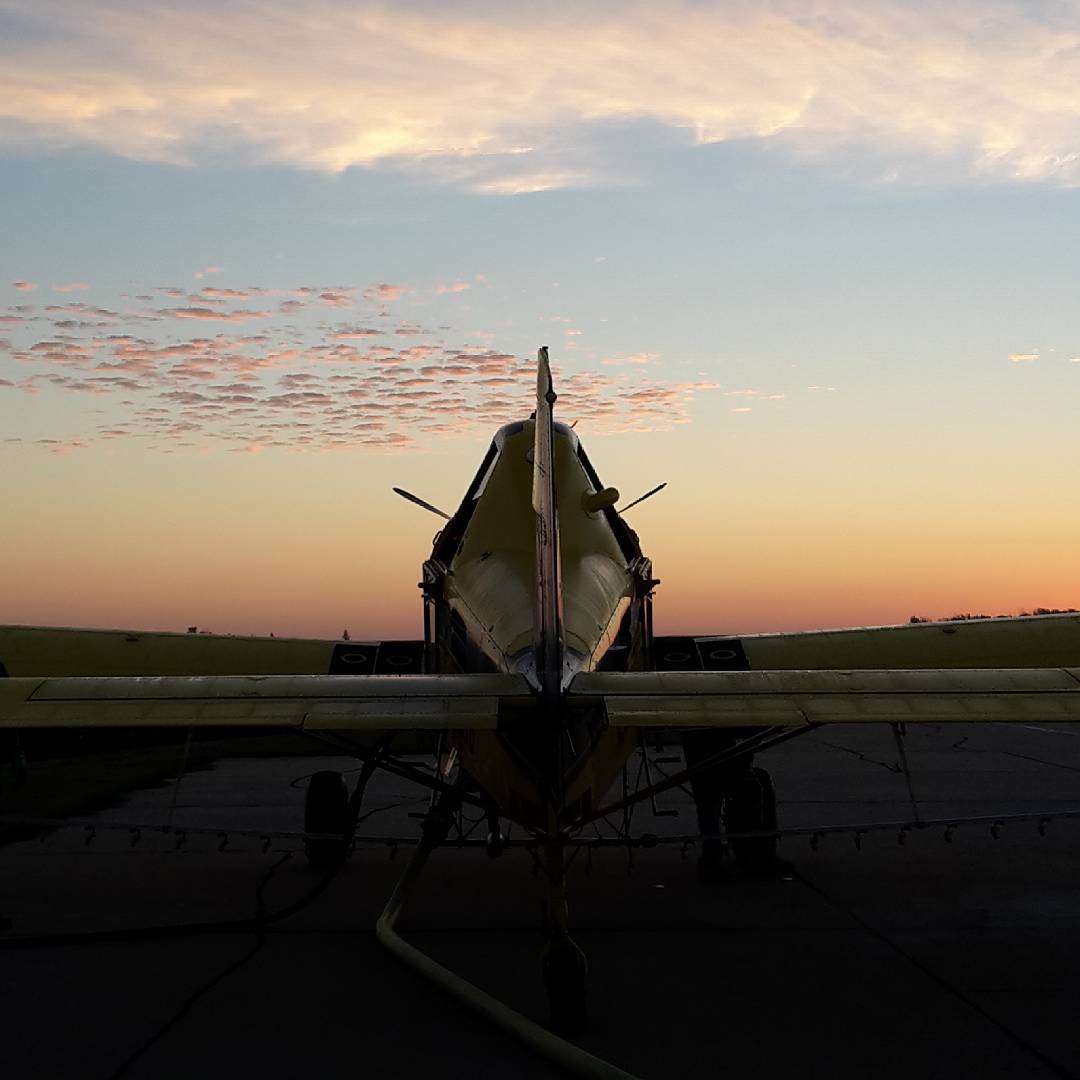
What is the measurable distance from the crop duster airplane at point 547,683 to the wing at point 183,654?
0.08 feet

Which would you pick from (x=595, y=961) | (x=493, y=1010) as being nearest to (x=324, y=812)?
(x=595, y=961)

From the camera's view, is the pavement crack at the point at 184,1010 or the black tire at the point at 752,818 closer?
the pavement crack at the point at 184,1010

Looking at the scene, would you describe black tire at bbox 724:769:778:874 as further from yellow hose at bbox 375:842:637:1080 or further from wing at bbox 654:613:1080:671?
yellow hose at bbox 375:842:637:1080

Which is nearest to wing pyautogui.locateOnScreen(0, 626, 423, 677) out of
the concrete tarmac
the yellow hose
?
the concrete tarmac

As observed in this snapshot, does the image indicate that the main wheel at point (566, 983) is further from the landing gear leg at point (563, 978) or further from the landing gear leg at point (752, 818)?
the landing gear leg at point (752, 818)

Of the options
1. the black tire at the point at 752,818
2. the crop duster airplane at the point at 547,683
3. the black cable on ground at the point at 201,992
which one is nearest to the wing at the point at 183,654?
the crop duster airplane at the point at 547,683

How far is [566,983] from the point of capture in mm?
6520

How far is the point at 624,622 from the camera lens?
9578mm

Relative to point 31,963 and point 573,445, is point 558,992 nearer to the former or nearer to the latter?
point 31,963

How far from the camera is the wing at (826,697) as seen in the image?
6.35 m

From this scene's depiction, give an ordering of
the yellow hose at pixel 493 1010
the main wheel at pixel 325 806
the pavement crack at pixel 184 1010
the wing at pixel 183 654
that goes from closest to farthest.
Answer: the yellow hose at pixel 493 1010 < the pavement crack at pixel 184 1010 < the main wheel at pixel 325 806 < the wing at pixel 183 654

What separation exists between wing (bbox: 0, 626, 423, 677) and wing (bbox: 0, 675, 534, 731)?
19.0 ft

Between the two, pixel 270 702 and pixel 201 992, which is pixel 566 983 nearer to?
pixel 270 702

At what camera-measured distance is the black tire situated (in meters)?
11.2
